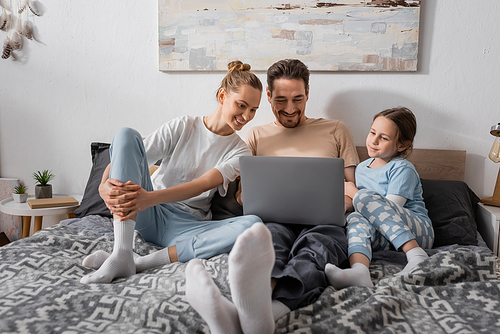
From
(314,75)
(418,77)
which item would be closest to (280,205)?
(314,75)

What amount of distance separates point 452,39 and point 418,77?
0.77 ft

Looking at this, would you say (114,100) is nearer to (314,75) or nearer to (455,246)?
(314,75)

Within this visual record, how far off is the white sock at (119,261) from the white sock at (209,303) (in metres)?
0.39

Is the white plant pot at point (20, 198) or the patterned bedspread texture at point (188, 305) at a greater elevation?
the patterned bedspread texture at point (188, 305)

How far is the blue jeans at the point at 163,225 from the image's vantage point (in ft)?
4.02

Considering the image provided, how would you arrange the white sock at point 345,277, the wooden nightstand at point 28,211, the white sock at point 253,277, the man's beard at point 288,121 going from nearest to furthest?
the white sock at point 253,277 < the white sock at point 345,277 < the man's beard at point 288,121 < the wooden nightstand at point 28,211

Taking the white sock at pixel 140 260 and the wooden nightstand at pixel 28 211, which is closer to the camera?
the white sock at pixel 140 260

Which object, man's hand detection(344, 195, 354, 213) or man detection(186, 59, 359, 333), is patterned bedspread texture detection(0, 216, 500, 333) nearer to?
man detection(186, 59, 359, 333)

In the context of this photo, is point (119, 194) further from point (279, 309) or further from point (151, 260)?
point (279, 309)

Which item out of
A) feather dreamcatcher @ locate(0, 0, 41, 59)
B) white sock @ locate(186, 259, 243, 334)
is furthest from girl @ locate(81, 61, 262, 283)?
feather dreamcatcher @ locate(0, 0, 41, 59)

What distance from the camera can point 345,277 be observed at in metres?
1.06

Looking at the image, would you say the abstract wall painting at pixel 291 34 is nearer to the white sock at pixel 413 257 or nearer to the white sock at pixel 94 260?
the white sock at pixel 413 257

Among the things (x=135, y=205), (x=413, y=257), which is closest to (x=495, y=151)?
(x=413, y=257)

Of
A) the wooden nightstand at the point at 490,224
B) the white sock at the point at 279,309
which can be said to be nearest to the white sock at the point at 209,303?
the white sock at the point at 279,309
